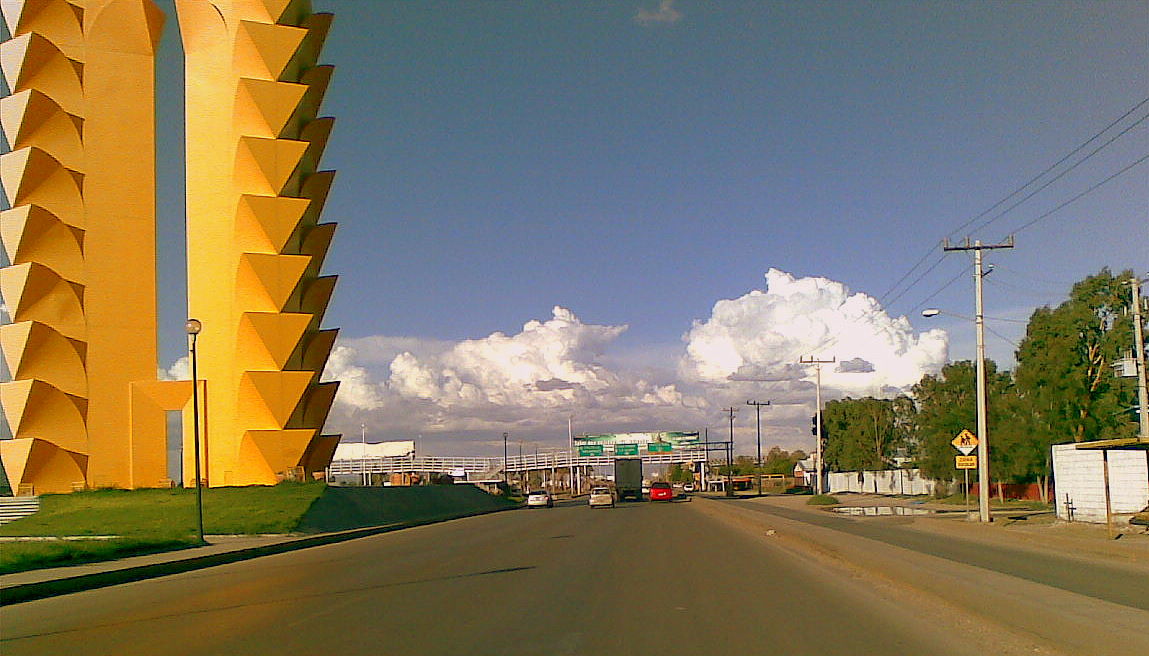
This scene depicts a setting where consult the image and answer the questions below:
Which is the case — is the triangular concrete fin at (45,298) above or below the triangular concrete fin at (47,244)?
below

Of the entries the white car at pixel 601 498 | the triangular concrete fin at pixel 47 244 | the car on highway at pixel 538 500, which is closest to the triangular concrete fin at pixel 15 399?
the triangular concrete fin at pixel 47 244

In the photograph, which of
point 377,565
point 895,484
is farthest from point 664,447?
point 377,565

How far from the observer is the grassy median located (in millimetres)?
23719

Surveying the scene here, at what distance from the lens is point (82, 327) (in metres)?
56.1

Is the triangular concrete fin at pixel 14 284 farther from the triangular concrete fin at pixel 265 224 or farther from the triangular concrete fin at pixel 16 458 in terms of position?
the triangular concrete fin at pixel 265 224

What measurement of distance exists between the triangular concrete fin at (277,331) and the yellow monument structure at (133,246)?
0.11 meters

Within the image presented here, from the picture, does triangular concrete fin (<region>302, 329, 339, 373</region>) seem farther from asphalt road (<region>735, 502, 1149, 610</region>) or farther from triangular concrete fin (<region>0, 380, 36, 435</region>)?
asphalt road (<region>735, 502, 1149, 610</region>)

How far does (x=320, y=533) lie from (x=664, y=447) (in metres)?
88.6

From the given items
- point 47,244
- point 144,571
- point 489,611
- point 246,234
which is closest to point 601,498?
point 246,234

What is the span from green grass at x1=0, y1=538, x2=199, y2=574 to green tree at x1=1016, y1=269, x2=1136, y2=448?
128 feet

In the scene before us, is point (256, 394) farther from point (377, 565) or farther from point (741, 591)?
point (741, 591)

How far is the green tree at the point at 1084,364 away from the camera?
153 ft

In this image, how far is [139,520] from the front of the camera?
36.3m

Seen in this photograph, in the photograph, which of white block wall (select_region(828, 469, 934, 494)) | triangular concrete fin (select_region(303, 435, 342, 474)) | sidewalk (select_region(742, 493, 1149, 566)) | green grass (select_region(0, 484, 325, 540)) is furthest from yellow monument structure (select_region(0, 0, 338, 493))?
white block wall (select_region(828, 469, 934, 494))
